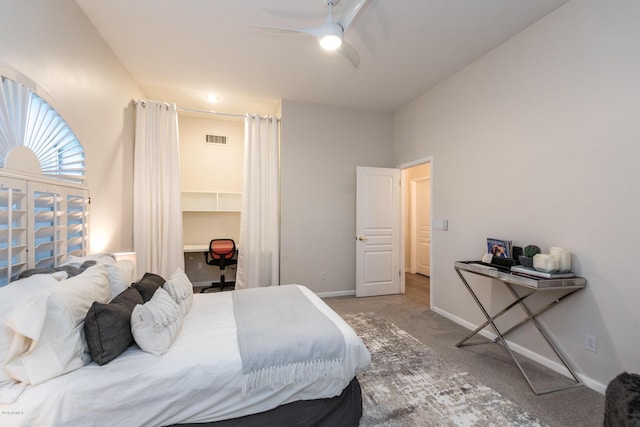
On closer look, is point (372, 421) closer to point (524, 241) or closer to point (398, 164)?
point (524, 241)

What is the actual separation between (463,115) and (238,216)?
3990 mm

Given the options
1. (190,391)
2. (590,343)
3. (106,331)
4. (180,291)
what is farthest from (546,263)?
(106,331)

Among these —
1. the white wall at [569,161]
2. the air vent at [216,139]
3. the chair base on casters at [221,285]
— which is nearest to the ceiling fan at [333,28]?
the white wall at [569,161]

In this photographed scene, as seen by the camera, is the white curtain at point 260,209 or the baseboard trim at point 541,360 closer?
the baseboard trim at point 541,360

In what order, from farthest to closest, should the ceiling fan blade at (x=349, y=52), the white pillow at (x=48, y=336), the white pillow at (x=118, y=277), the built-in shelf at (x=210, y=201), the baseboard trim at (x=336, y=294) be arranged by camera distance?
the built-in shelf at (x=210, y=201) → the baseboard trim at (x=336, y=294) → the ceiling fan blade at (x=349, y=52) → the white pillow at (x=118, y=277) → the white pillow at (x=48, y=336)

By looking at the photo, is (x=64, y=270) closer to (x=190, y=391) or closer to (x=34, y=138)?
(x=34, y=138)

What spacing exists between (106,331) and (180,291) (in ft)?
2.29

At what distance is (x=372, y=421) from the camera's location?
1689mm

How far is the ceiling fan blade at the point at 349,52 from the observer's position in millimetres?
2753

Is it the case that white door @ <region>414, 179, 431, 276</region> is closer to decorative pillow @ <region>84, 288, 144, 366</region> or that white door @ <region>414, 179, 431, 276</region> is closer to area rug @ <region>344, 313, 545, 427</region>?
area rug @ <region>344, 313, 545, 427</region>

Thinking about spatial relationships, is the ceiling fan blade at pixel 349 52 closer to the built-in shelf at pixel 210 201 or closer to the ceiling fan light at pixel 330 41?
the ceiling fan light at pixel 330 41

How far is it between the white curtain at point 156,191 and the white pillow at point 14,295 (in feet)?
7.37

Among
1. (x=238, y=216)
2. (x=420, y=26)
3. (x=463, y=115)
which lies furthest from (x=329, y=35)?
(x=238, y=216)

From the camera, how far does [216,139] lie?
5.04 m
